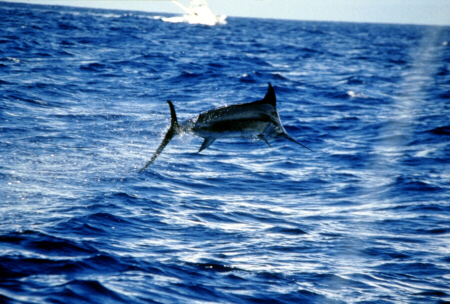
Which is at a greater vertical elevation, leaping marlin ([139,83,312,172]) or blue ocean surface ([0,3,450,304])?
leaping marlin ([139,83,312,172])

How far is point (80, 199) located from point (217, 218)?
2.26m

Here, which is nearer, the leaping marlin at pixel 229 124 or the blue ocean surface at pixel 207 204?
the leaping marlin at pixel 229 124

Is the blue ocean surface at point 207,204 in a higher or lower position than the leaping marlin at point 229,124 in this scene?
lower

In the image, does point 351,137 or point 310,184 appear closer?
point 310,184

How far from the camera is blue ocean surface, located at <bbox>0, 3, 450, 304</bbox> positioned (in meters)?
6.03

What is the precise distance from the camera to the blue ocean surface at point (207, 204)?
6.03 meters

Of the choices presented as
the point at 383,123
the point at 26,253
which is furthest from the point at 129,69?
the point at 26,253

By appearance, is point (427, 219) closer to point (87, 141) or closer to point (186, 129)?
point (186, 129)

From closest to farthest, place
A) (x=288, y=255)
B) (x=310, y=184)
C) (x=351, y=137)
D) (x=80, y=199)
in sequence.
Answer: (x=288, y=255), (x=80, y=199), (x=310, y=184), (x=351, y=137)

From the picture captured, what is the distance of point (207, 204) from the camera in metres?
9.02

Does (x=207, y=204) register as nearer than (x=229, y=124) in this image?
No

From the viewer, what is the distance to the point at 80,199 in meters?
8.27

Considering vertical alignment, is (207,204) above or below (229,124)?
below

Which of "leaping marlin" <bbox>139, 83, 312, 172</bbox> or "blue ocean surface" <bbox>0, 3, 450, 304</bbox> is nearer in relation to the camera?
"leaping marlin" <bbox>139, 83, 312, 172</bbox>
